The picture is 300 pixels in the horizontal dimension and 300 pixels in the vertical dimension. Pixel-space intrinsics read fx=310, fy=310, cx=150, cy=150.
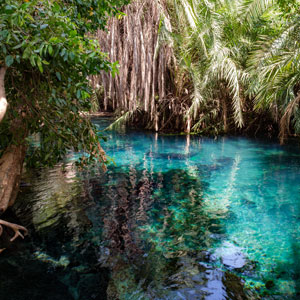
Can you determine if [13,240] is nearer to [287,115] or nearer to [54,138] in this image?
[54,138]

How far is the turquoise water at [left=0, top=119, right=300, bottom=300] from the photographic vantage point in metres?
3.33

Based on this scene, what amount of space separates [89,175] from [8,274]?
4.31 metres

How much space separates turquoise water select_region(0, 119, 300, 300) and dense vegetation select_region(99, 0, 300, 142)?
4.07 meters

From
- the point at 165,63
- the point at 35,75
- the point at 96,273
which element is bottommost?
the point at 96,273

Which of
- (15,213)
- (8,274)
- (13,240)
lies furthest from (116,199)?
(8,274)

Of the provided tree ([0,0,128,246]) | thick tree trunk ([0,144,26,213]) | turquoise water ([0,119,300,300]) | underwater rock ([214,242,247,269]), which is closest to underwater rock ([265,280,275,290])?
turquoise water ([0,119,300,300])

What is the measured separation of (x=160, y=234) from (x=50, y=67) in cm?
270

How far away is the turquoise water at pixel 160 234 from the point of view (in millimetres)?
3328

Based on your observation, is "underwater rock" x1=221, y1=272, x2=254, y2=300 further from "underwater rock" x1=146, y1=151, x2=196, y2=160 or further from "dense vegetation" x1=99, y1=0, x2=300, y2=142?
"dense vegetation" x1=99, y1=0, x2=300, y2=142

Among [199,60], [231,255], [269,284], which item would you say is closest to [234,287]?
[269,284]

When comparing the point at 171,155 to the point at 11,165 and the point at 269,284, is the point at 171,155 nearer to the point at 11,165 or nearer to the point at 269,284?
the point at 11,165

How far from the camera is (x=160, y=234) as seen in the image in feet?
14.8

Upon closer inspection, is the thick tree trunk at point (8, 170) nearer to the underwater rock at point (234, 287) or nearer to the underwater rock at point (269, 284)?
the underwater rock at point (234, 287)

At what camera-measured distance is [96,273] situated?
3.52 metres
